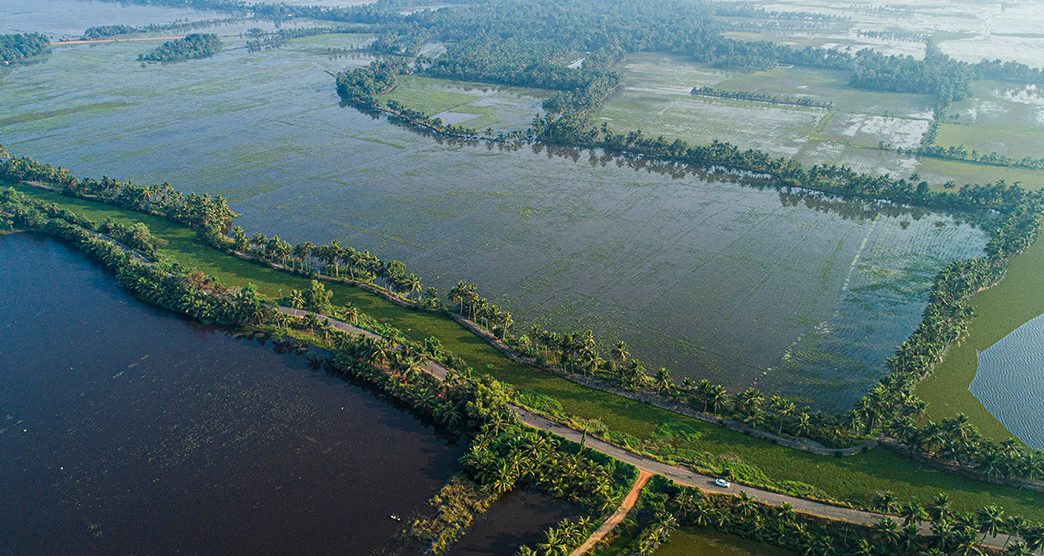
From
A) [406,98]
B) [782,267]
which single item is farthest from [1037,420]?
[406,98]

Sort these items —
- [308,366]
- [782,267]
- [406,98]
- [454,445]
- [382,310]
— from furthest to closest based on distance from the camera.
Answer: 1. [406,98]
2. [782,267]
3. [382,310]
4. [308,366]
5. [454,445]

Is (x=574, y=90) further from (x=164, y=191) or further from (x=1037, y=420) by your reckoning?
(x=1037, y=420)

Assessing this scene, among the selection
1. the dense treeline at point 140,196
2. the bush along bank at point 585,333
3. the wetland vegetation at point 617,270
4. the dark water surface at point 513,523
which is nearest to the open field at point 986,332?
the wetland vegetation at point 617,270

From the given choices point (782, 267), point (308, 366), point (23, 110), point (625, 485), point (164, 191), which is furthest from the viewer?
point (23, 110)

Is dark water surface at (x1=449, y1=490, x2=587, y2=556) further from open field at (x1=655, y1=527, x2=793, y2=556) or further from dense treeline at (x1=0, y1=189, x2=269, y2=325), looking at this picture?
dense treeline at (x1=0, y1=189, x2=269, y2=325)

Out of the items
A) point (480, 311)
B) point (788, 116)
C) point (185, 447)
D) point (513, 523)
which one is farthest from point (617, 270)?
point (788, 116)

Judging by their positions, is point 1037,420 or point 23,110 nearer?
point 1037,420

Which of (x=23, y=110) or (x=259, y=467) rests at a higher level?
(x=23, y=110)
